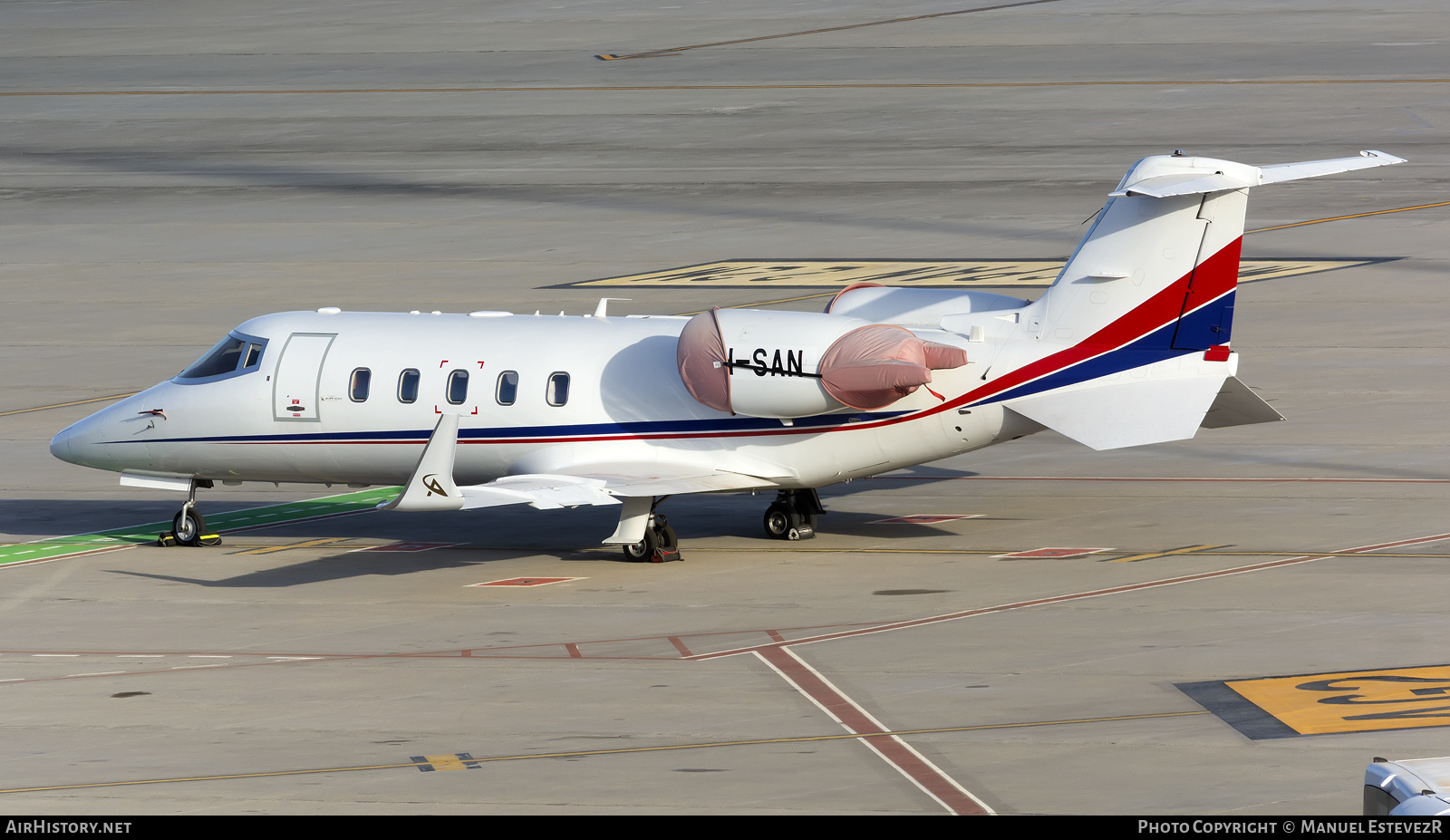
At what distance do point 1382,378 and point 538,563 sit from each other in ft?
67.2

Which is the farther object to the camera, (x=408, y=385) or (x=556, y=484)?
(x=408, y=385)

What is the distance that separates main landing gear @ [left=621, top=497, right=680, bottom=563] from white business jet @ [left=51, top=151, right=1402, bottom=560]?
42 mm

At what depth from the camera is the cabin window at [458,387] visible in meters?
30.1

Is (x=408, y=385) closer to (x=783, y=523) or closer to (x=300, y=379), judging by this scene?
(x=300, y=379)

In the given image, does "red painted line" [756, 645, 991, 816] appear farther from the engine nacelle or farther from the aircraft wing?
the engine nacelle

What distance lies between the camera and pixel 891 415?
28.5m

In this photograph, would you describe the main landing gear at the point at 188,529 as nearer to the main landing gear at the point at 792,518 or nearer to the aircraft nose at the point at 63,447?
the aircraft nose at the point at 63,447

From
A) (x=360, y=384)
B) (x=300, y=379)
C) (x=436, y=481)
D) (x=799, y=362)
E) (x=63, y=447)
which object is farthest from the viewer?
(x=63, y=447)

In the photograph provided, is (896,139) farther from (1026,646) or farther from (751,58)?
(1026,646)

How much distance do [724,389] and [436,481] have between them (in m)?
4.71

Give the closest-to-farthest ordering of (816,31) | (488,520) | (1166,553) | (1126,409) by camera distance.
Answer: (1126,409) → (1166,553) → (488,520) → (816,31)

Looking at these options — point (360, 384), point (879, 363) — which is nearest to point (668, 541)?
point (879, 363)

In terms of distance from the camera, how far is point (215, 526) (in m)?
34.2

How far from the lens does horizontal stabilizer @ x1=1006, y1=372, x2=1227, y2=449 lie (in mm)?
27297
